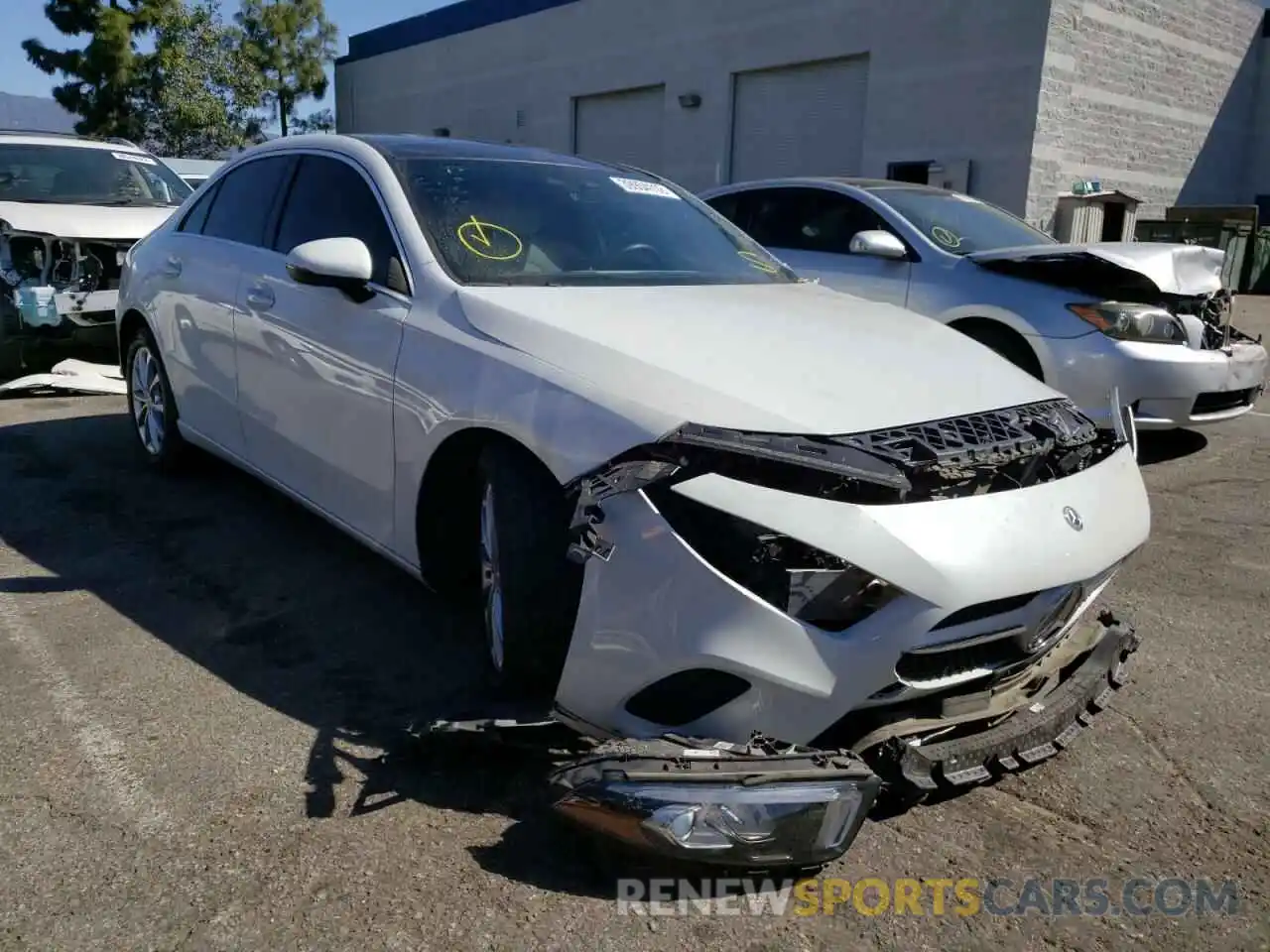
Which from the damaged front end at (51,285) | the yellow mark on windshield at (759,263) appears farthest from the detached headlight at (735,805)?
Answer: the damaged front end at (51,285)

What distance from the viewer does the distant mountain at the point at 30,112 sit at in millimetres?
54312

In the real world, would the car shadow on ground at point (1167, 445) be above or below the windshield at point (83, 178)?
below

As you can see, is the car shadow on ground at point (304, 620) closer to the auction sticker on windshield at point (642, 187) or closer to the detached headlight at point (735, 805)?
the detached headlight at point (735, 805)

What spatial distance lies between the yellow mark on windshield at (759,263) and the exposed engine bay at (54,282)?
5.29 m

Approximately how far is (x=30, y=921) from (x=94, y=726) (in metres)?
0.82

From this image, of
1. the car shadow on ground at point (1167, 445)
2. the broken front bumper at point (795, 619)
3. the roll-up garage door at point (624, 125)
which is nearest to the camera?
the broken front bumper at point (795, 619)

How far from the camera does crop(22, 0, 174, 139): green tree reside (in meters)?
31.6

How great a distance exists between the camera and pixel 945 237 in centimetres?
620

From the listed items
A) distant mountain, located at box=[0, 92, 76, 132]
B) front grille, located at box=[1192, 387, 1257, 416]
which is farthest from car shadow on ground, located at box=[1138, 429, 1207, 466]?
distant mountain, located at box=[0, 92, 76, 132]

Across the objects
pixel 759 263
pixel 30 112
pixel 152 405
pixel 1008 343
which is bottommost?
pixel 152 405

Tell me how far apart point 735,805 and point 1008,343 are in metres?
4.38

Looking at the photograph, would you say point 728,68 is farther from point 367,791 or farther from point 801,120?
point 367,791

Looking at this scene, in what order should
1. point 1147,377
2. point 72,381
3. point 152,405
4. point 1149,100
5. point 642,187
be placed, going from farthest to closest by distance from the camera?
point 1149,100
point 72,381
point 1147,377
point 152,405
point 642,187

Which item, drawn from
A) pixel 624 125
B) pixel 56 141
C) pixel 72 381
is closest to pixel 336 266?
pixel 72 381
